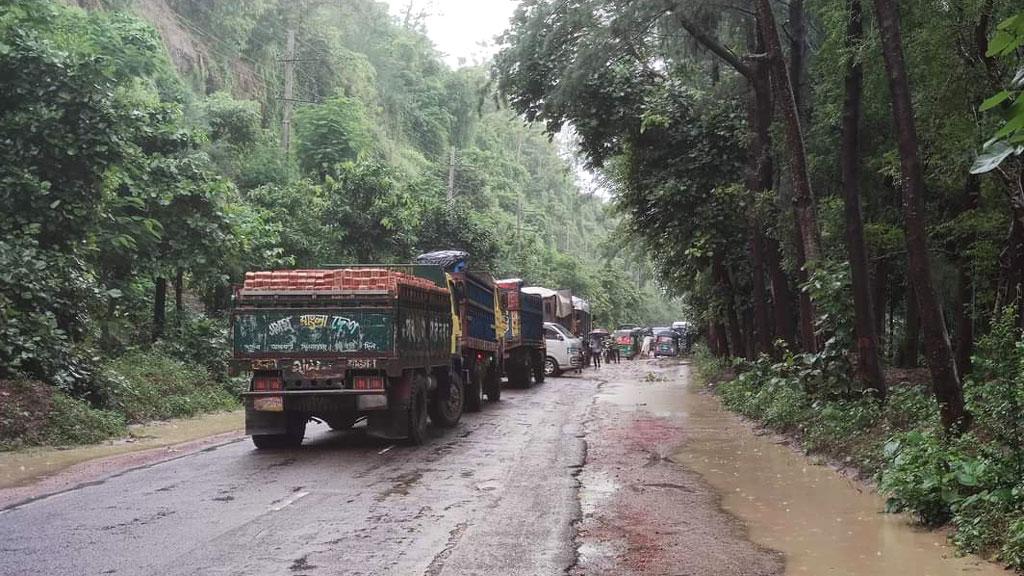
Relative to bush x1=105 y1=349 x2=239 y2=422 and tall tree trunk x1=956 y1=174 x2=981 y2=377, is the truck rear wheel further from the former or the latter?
tall tree trunk x1=956 y1=174 x2=981 y2=377

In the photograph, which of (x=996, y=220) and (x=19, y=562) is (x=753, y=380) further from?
(x=19, y=562)

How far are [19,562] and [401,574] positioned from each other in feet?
9.26

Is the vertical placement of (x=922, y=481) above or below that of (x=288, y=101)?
below

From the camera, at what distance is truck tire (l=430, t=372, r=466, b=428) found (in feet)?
51.1

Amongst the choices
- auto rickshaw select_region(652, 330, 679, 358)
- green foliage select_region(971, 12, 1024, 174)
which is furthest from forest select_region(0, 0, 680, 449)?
green foliage select_region(971, 12, 1024, 174)

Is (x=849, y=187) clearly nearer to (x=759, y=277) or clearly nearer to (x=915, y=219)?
(x=915, y=219)

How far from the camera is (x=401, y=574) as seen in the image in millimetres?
6316

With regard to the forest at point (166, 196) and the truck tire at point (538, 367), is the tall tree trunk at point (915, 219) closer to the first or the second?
the forest at point (166, 196)

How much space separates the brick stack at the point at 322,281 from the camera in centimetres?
1264

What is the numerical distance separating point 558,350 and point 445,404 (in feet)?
61.7

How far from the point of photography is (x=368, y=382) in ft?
41.1

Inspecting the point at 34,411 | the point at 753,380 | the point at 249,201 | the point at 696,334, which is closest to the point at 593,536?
the point at 34,411

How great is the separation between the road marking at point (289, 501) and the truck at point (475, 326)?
23.9ft

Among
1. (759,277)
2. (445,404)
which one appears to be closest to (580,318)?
(759,277)
